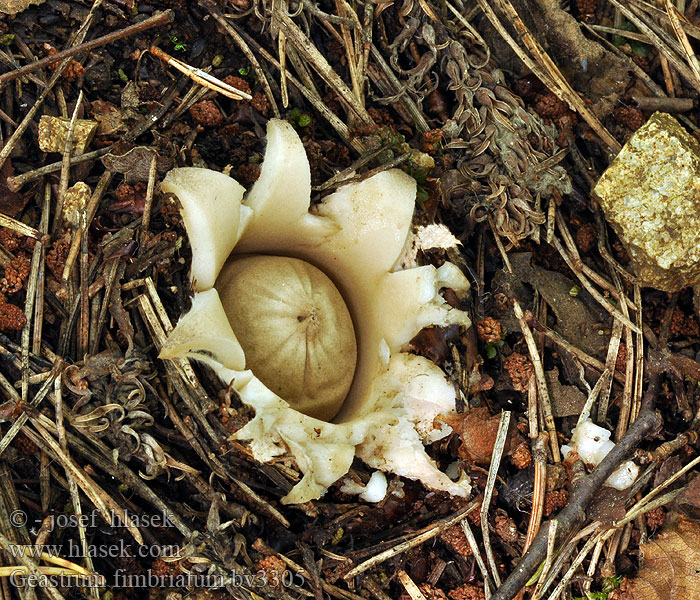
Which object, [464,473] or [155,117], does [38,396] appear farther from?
[464,473]

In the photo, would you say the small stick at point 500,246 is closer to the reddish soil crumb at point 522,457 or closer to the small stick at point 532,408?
the small stick at point 532,408

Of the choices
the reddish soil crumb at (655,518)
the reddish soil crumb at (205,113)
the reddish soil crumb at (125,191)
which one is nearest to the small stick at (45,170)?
the reddish soil crumb at (125,191)

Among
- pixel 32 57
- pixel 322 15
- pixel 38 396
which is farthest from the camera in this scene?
pixel 322 15

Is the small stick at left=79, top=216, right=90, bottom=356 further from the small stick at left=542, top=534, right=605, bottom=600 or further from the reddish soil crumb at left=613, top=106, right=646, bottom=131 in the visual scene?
the reddish soil crumb at left=613, top=106, right=646, bottom=131

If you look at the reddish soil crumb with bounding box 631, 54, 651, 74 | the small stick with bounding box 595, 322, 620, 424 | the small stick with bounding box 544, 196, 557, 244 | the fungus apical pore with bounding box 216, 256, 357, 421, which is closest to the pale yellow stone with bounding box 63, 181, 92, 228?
the fungus apical pore with bounding box 216, 256, 357, 421

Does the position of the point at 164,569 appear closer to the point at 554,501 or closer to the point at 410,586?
the point at 410,586

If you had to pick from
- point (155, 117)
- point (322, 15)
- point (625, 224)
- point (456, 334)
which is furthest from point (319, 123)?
point (625, 224)

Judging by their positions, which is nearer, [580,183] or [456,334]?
[456,334]

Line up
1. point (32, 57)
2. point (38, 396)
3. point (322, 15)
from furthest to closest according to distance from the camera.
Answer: point (322, 15) → point (32, 57) → point (38, 396)
